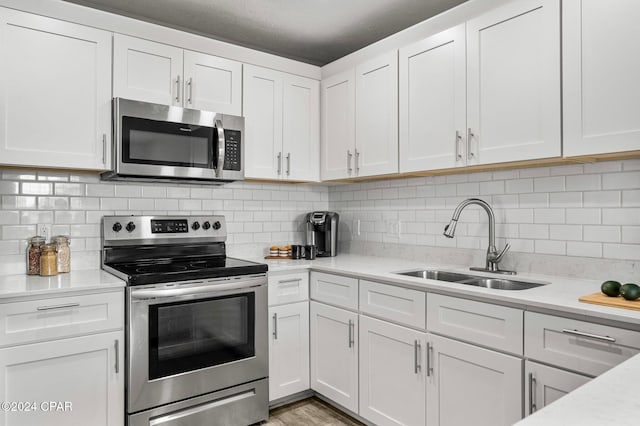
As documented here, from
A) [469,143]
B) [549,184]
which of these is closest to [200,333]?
[469,143]

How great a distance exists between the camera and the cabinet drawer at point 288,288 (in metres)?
2.61

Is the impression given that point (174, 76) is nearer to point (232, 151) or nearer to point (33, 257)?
point (232, 151)

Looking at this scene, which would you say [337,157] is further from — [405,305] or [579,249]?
[579,249]

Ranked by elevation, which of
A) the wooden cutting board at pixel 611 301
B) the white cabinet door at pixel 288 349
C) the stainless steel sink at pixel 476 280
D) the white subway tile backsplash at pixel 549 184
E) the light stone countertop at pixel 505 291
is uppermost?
the white subway tile backsplash at pixel 549 184

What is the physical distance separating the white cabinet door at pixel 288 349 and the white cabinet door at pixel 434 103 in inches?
44.7

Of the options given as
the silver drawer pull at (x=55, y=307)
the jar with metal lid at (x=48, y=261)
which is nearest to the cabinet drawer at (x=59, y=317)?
the silver drawer pull at (x=55, y=307)

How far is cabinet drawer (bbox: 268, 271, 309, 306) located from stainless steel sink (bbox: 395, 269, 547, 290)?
67 cm

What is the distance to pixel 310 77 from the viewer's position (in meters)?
3.15

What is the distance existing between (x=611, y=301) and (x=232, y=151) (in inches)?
83.4

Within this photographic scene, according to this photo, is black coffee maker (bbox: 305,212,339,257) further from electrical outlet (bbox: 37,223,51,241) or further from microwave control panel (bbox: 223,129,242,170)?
electrical outlet (bbox: 37,223,51,241)

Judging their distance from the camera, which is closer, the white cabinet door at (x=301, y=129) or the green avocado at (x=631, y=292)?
the green avocado at (x=631, y=292)

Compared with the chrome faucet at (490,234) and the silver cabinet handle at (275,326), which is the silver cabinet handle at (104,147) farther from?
the chrome faucet at (490,234)

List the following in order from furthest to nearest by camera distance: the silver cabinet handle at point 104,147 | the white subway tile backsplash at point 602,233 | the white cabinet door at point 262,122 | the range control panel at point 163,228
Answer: the white cabinet door at point 262,122, the range control panel at point 163,228, the silver cabinet handle at point 104,147, the white subway tile backsplash at point 602,233

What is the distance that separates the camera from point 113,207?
261cm
